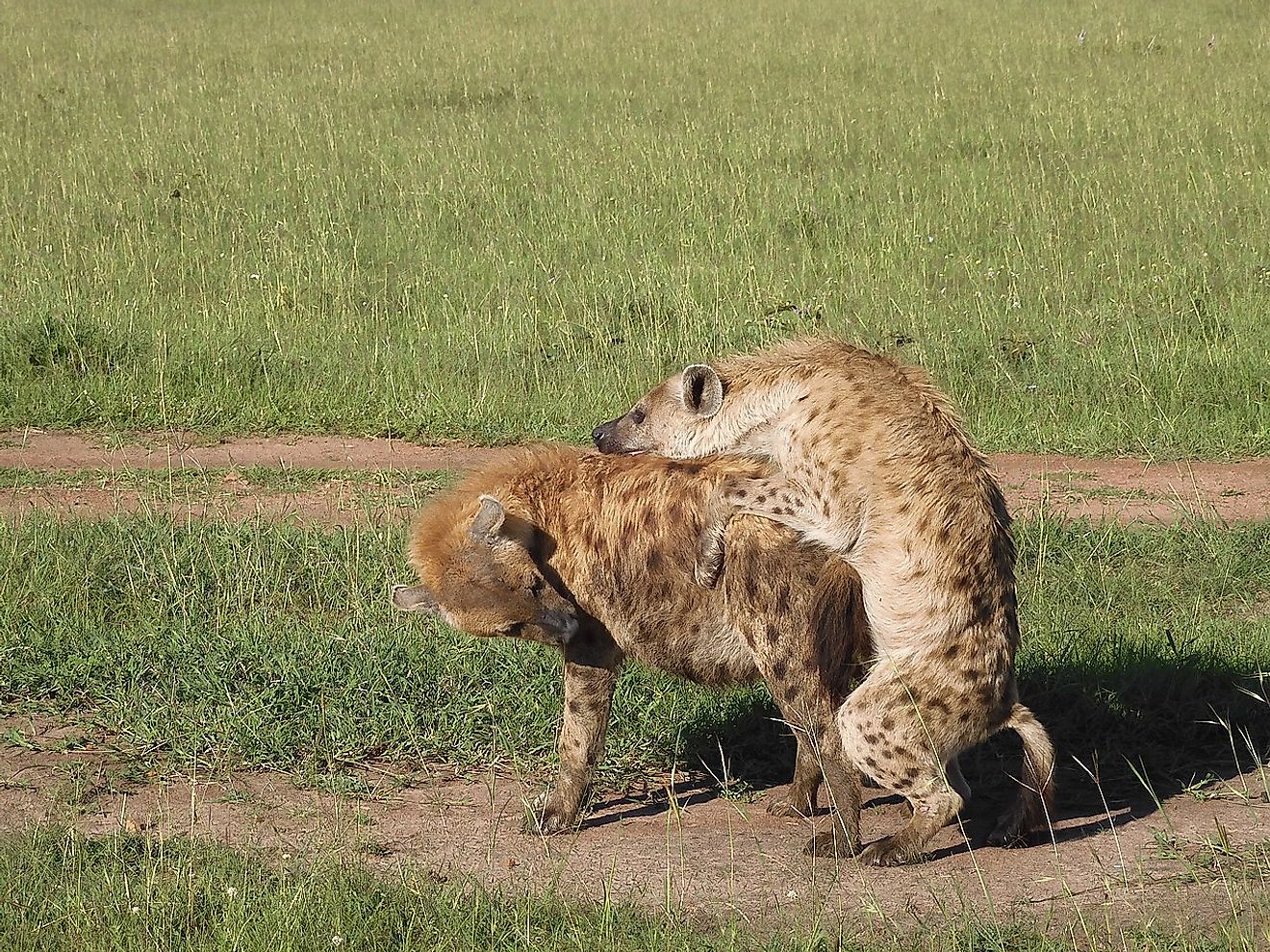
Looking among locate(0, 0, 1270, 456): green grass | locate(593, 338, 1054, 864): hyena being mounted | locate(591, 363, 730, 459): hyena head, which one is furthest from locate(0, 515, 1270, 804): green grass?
locate(0, 0, 1270, 456): green grass

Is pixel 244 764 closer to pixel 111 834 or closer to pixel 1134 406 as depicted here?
pixel 111 834

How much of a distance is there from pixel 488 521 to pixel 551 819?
84 centimetres

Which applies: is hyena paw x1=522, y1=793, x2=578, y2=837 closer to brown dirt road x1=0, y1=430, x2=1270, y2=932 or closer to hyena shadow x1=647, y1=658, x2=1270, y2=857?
brown dirt road x1=0, y1=430, x2=1270, y2=932

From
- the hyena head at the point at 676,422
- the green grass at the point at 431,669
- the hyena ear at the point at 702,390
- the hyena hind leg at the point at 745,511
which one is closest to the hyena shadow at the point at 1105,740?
the green grass at the point at 431,669

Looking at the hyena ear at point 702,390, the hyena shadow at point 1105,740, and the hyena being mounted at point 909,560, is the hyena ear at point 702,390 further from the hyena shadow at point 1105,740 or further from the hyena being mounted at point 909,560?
the hyena shadow at point 1105,740

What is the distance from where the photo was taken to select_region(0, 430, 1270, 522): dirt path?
6266 mm

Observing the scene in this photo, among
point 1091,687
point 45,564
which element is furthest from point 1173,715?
point 45,564

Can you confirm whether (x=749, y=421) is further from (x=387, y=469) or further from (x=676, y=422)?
(x=387, y=469)

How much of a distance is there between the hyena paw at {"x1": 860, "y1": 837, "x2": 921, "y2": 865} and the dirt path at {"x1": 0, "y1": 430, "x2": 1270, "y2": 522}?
265 cm

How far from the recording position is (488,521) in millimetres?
3625

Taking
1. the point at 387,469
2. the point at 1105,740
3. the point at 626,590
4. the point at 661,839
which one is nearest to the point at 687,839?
the point at 661,839

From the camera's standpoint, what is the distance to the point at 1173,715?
4504 millimetres

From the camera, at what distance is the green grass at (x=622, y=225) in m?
7.75

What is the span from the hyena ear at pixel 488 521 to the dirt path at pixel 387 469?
8.34ft
